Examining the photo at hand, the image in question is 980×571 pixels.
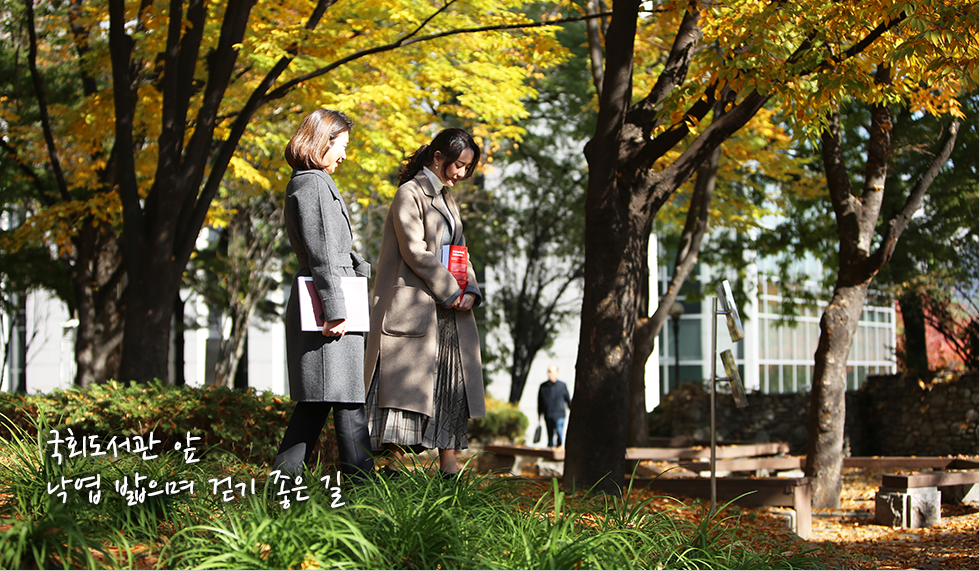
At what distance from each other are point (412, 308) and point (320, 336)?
690mm

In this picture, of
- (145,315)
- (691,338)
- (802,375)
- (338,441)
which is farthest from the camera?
(802,375)

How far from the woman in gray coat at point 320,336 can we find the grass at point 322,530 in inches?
8.2

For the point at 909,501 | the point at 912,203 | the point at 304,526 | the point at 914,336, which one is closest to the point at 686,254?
the point at 912,203

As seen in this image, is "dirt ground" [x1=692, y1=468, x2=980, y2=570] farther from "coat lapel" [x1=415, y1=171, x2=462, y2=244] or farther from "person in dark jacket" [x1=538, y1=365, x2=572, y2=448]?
"person in dark jacket" [x1=538, y1=365, x2=572, y2=448]

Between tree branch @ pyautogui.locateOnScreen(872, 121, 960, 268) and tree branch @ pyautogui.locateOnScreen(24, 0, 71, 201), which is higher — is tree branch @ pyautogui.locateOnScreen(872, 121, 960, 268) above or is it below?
below

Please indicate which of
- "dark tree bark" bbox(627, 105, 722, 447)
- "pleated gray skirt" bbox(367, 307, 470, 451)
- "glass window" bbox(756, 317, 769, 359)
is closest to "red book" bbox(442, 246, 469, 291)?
"pleated gray skirt" bbox(367, 307, 470, 451)

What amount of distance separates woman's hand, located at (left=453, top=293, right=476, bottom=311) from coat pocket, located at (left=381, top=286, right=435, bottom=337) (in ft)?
0.53

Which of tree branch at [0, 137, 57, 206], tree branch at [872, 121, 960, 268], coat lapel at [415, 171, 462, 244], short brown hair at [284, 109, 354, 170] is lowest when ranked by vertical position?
coat lapel at [415, 171, 462, 244]

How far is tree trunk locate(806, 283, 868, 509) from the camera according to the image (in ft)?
31.2

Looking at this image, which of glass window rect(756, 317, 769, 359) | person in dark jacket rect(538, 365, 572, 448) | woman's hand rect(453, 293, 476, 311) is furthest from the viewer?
glass window rect(756, 317, 769, 359)

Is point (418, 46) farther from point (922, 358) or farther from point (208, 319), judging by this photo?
point (208, 319)

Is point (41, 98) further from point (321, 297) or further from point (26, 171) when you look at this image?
point (321, 297)

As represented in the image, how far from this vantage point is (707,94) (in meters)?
6.62

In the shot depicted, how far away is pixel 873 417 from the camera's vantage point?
59.7ft
